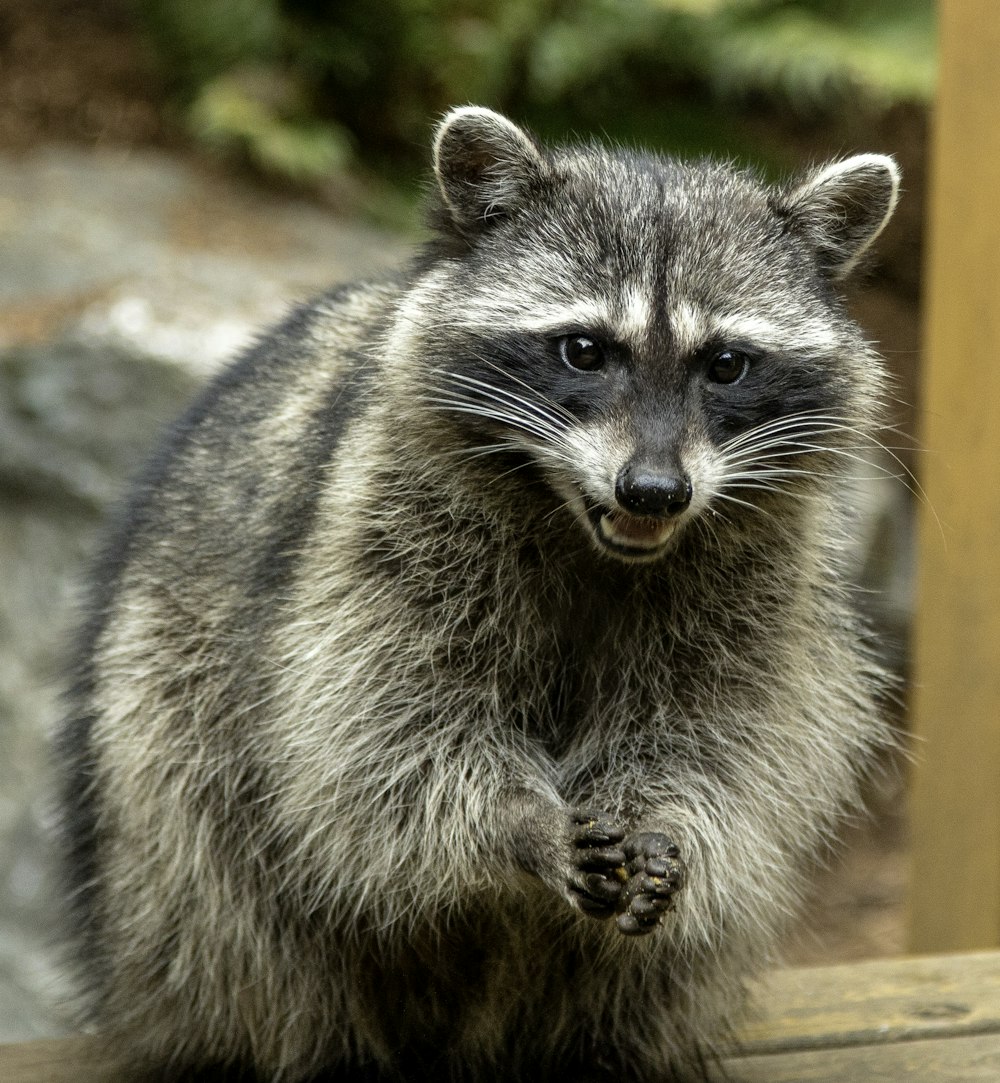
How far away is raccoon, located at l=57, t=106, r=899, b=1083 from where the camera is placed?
266 cm

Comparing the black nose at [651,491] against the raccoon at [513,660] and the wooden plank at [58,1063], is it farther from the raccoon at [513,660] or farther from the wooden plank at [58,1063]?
the wooden plank at [58,1063]

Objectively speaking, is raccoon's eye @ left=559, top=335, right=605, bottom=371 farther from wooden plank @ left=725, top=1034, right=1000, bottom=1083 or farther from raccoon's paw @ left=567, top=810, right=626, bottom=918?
wooden plank @ left=725, top=1034, right=1000, bottom=1083

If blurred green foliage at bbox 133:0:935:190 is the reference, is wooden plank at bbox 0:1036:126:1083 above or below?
below

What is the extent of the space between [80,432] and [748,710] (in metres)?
3.50

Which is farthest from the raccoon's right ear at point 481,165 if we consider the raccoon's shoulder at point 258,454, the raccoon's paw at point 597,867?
the raccoon's paw at point 597,867

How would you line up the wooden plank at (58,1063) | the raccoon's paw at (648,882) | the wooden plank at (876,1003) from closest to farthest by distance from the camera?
the raccoon's paw at (648,882) → the wooden plank at (58,1063) → the wooden plank at (876,1003)

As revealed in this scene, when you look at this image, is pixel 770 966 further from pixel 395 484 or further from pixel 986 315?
pixel 986 315

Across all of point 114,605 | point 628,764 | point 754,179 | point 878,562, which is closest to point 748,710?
point 628,764

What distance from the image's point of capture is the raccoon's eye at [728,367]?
8.72 ft

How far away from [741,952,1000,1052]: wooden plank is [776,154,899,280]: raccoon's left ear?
4.97 ft

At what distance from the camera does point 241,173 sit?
7.15m

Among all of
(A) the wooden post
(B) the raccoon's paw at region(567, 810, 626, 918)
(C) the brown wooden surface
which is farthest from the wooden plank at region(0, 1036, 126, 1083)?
(A) the wooden post

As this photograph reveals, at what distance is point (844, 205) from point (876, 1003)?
166cm

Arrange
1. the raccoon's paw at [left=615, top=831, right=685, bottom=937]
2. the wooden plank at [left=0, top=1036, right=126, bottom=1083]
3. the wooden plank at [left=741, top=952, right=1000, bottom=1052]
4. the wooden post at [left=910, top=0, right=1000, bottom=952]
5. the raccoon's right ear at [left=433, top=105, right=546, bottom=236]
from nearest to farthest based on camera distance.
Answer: the raccoon's paw at [left=615, top=831, right=685, bottom=937]
the raccoon's right ear at [left=433, top=105, right=546, bottom=236]
the wooden plank at [left=0, top=1036, right=126, bottom=1083]
the wooden plank at [left=741, top=952, right=1000, bottom=1052]
the wooden post at [left=910, top=0, right=1000, bottom=952]
